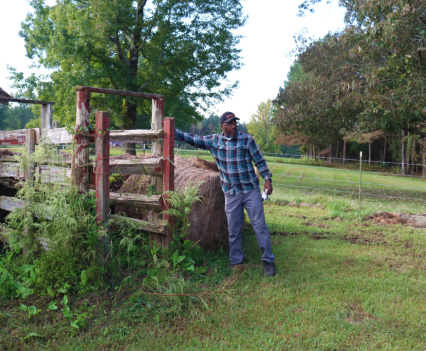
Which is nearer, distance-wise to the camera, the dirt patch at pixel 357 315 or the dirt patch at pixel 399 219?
the dirt patch at pixel 357 315

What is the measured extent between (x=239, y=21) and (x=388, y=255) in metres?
17.2

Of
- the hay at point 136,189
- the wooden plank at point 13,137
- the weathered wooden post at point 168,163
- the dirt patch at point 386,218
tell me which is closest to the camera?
the weathered wooden post at point 168,163

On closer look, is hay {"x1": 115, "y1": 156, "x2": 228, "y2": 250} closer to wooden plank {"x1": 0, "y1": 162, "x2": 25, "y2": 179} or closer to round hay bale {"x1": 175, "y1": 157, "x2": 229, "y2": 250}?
round hay bale {"x1": 175, "y1": 157, "x2": 229, "y2": 250}

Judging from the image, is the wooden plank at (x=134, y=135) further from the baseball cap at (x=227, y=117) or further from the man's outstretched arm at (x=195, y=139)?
the baseball cap at (x=227, y=117)

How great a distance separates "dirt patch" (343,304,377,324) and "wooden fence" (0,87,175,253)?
2.23 metres

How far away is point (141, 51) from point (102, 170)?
1691 centimetres

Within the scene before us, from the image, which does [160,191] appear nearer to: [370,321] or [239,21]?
[370,321]

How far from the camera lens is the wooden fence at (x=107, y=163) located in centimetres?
416

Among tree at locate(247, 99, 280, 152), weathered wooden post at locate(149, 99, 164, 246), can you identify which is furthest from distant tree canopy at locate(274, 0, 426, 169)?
tree at locate(247, 99, 280, 152)

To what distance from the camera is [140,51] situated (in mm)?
19547

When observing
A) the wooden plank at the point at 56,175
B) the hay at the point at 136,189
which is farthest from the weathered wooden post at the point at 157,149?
the wooden plank at the point at 56,175

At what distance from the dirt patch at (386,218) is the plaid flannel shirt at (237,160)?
5.04 meters

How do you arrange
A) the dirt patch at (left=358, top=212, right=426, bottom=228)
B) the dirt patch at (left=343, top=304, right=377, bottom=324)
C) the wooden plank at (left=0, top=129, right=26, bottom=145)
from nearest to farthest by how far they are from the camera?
the dirt patch at (left=343, top=304, right=377, bottom=324) < the wooden plank at (left=0, top=129, right=26, bottom=145) < the dirt patch at (left=358, top=212, right=426, bottom=228)

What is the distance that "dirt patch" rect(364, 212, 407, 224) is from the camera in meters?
8.52
